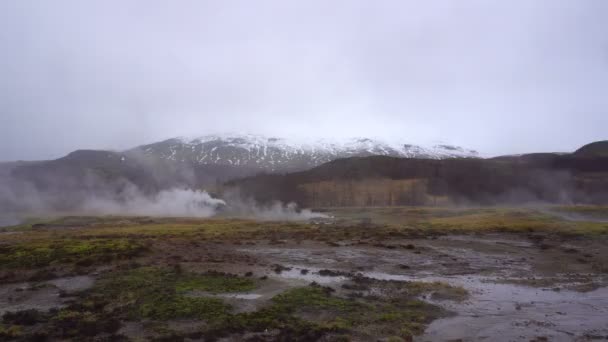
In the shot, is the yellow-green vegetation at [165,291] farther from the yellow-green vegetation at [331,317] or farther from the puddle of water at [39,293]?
the yellow-green vegetation at [331,317]

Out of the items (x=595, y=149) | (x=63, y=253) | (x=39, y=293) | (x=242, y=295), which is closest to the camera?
(x=242, y=295)

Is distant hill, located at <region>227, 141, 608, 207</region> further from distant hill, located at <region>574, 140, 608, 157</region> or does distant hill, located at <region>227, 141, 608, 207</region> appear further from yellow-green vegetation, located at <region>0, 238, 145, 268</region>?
yellow-green vegetation, located at <region>0, 238, 145, 268</region>

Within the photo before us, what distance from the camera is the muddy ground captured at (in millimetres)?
15188

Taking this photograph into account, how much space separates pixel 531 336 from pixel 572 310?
15.9 feet

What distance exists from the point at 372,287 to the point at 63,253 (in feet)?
82.8

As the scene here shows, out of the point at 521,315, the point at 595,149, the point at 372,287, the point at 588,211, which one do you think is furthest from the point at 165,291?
the point at 595,149

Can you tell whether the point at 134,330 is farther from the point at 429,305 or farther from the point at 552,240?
the point at 552,240

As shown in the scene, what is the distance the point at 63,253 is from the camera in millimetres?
32406

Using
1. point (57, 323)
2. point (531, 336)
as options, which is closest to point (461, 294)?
point (531, 336)

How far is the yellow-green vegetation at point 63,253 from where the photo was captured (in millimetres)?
29719

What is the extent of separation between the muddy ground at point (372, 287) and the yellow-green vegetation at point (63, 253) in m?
0.49

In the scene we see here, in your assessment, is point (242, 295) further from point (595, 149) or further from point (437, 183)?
point (595, 149)

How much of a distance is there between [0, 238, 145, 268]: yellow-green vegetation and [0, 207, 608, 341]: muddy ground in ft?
1.61

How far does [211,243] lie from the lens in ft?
138
